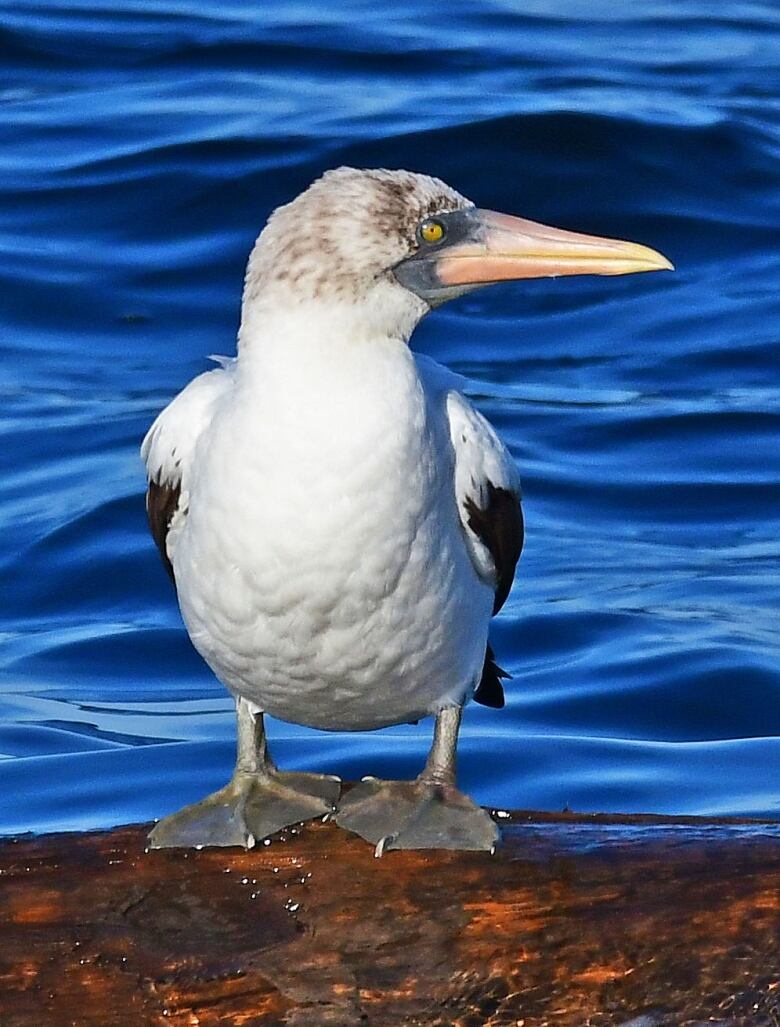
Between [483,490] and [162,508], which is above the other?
[483,490]

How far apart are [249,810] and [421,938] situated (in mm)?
839

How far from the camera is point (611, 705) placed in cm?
1095

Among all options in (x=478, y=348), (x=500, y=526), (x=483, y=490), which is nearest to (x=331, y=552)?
(x=483, y=490)

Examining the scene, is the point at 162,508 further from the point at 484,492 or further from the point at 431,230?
the point at 431,230

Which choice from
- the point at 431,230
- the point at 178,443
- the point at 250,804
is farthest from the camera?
the point at 178,443

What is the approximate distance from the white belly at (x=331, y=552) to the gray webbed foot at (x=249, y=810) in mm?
179

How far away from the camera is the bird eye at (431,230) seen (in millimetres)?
5758

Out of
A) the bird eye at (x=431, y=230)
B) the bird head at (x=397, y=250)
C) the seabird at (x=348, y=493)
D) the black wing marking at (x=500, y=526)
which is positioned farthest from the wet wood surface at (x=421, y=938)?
the bird eye at (x=431, y=230)

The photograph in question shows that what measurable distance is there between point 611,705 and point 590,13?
12.6 meters

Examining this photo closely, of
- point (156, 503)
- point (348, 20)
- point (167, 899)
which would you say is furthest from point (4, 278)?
point (167, 899)

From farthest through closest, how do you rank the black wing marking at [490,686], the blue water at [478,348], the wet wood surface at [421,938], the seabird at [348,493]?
the blue water at [478,348]
the black wing marking at [490,686]
the seabird at [348,493]
the wet wood surface at [421,938]

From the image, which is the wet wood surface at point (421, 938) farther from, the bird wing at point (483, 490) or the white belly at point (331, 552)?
the bird wing at point (483, 490)

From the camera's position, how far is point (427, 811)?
5.99 m

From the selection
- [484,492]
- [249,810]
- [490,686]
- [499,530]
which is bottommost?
[490,686]
